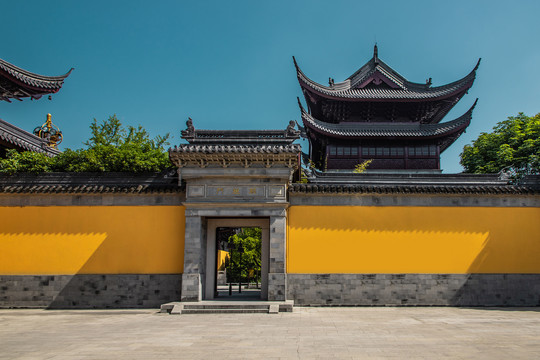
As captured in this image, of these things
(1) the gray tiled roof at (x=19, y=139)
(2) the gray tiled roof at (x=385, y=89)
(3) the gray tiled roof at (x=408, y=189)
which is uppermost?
(2) the gray tiled roof at (x=385, y=89)

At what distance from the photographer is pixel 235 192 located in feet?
44.1

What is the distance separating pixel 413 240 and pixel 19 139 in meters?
15.7

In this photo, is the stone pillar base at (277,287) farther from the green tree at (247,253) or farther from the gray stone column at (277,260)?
the green tree at (247,253)

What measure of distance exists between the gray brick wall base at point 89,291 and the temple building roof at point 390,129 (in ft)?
39.1

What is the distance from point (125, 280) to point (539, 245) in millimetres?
13276

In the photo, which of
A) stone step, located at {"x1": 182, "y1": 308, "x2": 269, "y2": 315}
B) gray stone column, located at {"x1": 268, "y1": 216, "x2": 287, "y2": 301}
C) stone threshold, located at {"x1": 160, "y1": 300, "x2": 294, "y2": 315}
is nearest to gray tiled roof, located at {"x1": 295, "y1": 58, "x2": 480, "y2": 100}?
gray stone column, located at {"x1": 268, "y1": 216, "x2": 287, "y2": 301}

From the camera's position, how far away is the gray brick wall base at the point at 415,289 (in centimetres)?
1336

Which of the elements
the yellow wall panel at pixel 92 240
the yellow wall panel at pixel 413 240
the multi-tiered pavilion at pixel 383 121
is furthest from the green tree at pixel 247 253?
the yellow wall panel at pixel 413 240

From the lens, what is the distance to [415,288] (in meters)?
13.5

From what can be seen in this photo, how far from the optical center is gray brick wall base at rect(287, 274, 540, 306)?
43.8 feet

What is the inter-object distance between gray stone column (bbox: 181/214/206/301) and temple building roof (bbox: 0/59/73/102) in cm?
911

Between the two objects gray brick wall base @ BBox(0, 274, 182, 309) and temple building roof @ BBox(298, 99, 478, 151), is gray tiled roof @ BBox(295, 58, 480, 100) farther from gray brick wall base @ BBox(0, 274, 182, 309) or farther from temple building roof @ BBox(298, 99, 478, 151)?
gray brick wall base @ BBox(0, 274, 182, 309)

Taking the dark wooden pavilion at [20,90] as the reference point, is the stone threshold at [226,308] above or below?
below

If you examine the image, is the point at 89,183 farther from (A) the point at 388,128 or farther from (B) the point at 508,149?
(B) the point at 508,149
